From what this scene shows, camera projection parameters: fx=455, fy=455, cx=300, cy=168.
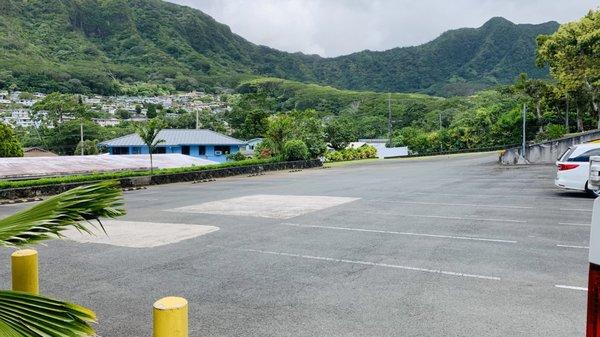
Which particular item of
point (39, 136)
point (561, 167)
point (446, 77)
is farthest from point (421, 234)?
point (446, 77)

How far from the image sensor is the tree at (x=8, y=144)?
38188 mm

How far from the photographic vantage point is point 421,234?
9.70 metres

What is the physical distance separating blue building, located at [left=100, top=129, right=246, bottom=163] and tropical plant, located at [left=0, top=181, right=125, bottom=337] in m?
43.5

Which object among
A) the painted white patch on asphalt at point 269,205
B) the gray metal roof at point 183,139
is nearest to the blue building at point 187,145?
the gray metal roof at point 183,139

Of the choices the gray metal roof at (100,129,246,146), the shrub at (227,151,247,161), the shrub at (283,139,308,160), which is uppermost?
the gray metal roof at (100,129,246,146)

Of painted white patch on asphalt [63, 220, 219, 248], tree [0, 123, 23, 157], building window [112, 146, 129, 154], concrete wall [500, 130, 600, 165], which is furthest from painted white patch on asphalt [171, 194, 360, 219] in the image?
building window [112, 146, 129, 154]

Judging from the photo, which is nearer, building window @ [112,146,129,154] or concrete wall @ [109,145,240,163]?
concrete wall @ [109,145,240,163]

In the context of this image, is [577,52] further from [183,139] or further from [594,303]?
[183,139]

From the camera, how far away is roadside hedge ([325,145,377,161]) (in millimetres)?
45412

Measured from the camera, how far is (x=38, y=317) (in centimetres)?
250

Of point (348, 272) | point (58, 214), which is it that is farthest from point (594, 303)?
point (348, 272)

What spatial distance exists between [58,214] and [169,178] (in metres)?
22.4

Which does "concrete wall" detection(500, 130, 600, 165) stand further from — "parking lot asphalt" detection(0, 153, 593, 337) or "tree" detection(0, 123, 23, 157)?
"tree" detection(0, 123, 23, 157)

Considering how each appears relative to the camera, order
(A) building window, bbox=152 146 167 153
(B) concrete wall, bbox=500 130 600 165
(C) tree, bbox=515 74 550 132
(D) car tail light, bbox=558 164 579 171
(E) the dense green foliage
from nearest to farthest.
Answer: (D) car tail light, bbox=558 164 579 171 → (B) concrete wall, bbox=500 130 600 165 → (C) tree, bbox=515 74 550 132 → (A) building window, bbox=152 146 167 153 → (E) the dense green foliage
